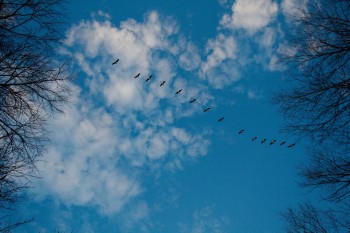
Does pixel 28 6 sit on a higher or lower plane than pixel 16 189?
higher

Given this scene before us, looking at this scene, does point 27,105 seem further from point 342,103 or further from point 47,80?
point 342,103

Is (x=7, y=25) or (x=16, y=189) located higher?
(x=7, y=25)

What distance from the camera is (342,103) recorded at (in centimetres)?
459

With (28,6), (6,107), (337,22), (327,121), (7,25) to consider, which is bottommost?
(327,121)

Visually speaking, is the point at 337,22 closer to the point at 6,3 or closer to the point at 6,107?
the point at 6,3

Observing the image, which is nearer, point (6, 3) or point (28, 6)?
point (6, 3)

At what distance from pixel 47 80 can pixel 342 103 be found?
216 inches

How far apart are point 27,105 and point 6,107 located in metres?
0.34

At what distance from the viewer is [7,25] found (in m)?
4.51

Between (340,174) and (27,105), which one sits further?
(27,105)

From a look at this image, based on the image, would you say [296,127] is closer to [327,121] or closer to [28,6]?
[327,121]

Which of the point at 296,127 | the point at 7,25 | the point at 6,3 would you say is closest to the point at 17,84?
the point at 7,25

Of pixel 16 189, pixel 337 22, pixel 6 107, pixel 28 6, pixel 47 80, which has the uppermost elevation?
pixel 28 6

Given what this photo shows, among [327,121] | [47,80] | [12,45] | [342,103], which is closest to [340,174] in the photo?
[327,121]
